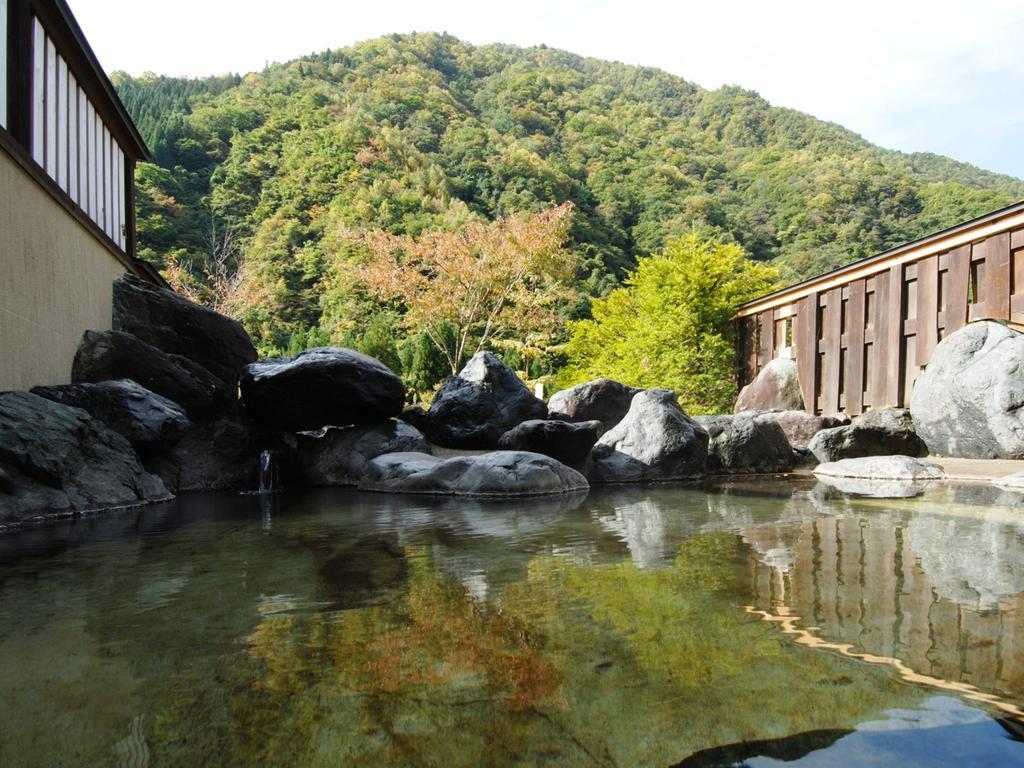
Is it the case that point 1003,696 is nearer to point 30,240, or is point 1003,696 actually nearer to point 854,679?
point 854,679

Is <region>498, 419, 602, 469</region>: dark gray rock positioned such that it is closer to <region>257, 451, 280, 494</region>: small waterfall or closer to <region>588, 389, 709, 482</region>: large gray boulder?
<region>588, 389, 709, 482</region>: large gray boulder

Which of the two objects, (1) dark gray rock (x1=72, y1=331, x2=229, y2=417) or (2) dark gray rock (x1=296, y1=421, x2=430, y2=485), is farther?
(2) dark gray rock (x1=296, y1=421, x2=430, y2=485)

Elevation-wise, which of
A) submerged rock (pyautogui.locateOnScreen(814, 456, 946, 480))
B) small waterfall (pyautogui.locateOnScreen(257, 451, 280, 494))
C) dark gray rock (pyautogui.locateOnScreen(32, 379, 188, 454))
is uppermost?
dark gray rock (pyautogui.locateOnScreen(32, 379, 188, 454))

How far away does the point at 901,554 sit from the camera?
140 inches

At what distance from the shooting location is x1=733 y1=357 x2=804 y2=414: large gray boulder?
1397cm


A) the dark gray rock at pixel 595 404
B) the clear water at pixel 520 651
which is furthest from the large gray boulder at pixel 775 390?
the clear water at pixel 520 651

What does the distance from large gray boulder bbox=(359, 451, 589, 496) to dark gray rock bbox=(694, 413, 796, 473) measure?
266 centimetres

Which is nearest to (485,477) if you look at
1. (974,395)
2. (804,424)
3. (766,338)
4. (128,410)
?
(128,410)

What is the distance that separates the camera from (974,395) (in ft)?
29.3

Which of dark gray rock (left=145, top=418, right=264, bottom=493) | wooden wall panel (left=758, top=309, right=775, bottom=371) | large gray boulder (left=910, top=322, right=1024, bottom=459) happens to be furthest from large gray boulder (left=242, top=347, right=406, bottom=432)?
wooden wall panel (left=758, top=309, right=775, bottom=371)

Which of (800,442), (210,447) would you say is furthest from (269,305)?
(800,442)

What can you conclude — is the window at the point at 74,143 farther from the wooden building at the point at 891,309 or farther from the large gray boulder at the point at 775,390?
the large gray boulder at the point at 775,390

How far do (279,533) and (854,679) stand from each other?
3815 mm

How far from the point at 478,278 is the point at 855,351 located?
11211mm
